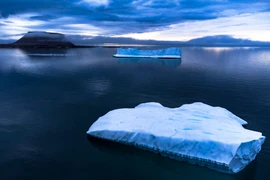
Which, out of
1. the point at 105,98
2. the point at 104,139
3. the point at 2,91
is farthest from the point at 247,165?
the point at 2,91

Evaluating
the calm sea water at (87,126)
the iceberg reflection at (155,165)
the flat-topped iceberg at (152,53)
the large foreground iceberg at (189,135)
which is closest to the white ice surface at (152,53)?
the flat-topped iceberg at (152,53)

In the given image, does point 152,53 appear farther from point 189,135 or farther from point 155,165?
point 155,165

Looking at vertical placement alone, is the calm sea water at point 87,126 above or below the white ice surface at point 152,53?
below

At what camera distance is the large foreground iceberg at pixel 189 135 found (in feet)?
31.1

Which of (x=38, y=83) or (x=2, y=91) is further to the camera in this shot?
(x=38, y=83)

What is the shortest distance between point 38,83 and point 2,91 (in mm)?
4977

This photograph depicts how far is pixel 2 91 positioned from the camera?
23156mm

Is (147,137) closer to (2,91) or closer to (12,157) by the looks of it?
(12,157)

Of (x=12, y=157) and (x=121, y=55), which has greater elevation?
(x=121, y=55)

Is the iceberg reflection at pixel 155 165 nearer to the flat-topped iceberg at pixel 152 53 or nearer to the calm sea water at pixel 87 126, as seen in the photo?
the calm sea water at pixel 87 126

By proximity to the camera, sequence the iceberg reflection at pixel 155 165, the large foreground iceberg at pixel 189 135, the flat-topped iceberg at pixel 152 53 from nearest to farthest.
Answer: the iceberg reflection at pixel 155 165, the large foreground iceberg at pixel 189 135, the flat-topped iceberg at pixel 152 53

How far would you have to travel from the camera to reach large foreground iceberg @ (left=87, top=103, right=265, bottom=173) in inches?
374

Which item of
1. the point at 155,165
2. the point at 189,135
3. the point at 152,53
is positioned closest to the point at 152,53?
the point at 152,53

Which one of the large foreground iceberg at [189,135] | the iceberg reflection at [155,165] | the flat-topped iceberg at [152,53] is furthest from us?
the flat-topped iceberg at [152,53]
